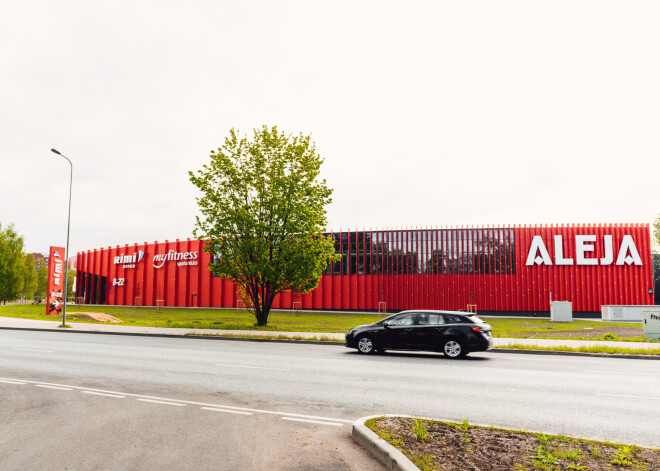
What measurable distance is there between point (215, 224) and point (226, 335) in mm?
6901

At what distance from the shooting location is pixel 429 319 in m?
14.4

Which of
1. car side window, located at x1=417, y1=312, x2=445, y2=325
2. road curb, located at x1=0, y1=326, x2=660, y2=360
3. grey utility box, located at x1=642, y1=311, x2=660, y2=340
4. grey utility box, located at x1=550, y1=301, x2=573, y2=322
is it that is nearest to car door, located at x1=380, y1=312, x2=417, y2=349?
car side window, located at x1=417, y1=312, x2=445, y2=325

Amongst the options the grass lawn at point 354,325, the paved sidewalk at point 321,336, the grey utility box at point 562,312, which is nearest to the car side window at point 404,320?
the paved sidewalk at point 321,336

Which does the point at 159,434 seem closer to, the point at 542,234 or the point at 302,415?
the point at 302,415

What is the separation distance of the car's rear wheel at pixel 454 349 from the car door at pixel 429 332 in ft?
0.72

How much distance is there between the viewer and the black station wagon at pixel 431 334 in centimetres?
1395

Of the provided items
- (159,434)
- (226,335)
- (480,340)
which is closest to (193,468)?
(159,434)

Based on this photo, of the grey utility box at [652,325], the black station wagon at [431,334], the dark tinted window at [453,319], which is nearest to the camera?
the black station wagon at [431,334]

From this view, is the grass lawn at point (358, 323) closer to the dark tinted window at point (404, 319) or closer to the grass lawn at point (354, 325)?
the grass lawn at point (354, 325)

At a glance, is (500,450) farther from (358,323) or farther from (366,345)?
(358,323)

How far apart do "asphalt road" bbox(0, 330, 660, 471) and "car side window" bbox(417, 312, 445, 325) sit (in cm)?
111

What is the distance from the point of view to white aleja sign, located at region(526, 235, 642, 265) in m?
40.5

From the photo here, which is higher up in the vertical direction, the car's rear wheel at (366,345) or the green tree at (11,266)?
the green tree at (11,266)

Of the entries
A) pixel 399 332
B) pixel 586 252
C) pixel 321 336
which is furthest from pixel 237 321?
pixel 586 252
